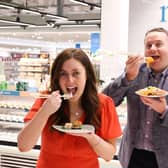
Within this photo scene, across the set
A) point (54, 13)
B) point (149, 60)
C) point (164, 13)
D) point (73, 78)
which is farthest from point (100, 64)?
point (54, 13)

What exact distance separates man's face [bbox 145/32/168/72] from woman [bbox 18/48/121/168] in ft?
1.09

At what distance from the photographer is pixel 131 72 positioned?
2188mm

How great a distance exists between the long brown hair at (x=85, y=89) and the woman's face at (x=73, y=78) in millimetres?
25

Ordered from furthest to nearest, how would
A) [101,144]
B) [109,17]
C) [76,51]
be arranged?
[109,17] < [76,51] < [101,144]

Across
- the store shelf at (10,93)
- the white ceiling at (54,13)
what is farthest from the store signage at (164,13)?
the white ceiling at (54,13)

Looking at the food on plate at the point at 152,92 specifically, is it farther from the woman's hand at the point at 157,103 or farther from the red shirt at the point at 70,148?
the red shirt at the point at 70,148

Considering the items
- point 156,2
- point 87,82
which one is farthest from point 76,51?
point 156,2

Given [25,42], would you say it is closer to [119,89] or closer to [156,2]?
[156,2]

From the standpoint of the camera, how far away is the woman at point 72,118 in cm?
187

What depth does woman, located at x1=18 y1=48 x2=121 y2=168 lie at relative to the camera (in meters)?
1.87

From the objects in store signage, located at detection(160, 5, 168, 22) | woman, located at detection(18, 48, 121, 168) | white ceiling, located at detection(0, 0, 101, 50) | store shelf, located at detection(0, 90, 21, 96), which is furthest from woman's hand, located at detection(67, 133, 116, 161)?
white ceiling, located at detection(0, 0, 101, 50)

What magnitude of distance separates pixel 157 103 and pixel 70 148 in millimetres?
511

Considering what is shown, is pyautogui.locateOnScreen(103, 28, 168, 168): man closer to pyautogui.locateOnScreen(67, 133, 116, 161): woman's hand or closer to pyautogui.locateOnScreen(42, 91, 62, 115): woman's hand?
pyautogui.locateOnScreen(67, 133, 116, 161): woman's hand

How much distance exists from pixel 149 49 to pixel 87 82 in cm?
39
